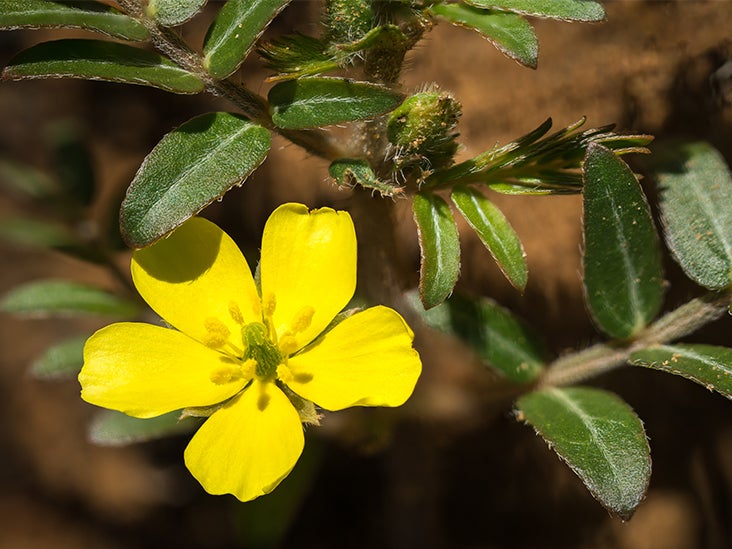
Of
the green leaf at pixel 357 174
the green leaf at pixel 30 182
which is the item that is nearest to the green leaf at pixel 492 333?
the green leaf at pixel 357 174

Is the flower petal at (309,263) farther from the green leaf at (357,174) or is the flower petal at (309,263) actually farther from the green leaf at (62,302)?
the green leaf at (62,302)

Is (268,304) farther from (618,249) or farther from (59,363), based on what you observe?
(59,363)

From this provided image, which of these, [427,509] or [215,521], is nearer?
[427,509]

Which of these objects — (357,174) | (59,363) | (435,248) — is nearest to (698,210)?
(435,248)

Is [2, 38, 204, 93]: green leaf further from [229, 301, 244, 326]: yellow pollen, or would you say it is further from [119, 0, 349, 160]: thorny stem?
[229, 301, 244, 326]: yellow pollen

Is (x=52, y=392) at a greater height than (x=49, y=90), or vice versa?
(x=49, y=90)

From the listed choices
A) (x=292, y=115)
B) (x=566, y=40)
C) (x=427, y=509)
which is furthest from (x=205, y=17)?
(x=427, y=509)

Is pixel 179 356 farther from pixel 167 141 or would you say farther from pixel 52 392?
pixel 52 392

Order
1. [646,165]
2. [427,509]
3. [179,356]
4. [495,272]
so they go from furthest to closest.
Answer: [427,509], [495,272], [646,165], [179,356]
